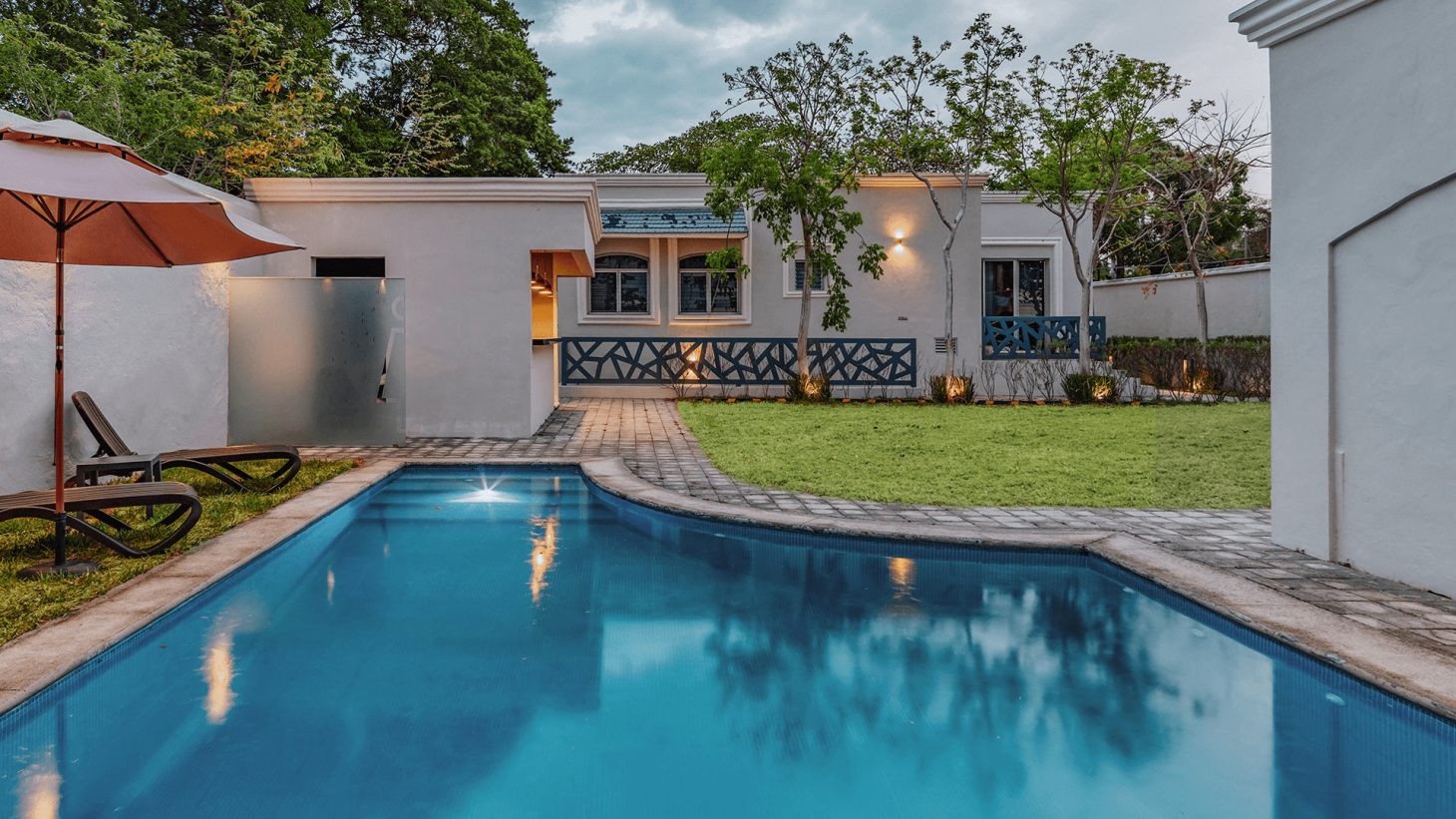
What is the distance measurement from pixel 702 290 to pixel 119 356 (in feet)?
38.4

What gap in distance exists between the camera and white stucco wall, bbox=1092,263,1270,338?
18812 mm

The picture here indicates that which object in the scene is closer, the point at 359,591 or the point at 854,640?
the point at 854,640

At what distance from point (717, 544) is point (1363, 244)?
12.7 ft

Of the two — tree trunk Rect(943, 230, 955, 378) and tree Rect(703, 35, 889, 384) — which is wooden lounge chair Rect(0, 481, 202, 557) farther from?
tree trunk Rect(943, 230, 955, 378)

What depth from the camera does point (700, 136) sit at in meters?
33.1

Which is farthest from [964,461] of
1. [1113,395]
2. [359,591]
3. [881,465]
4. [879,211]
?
[879,211]

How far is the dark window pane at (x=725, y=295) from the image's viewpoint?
17.2m

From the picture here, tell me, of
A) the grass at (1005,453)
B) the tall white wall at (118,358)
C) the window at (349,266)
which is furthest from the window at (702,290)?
the tall white wall at (118,358)

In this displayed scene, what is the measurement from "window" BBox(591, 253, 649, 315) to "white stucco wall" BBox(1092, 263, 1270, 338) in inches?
517

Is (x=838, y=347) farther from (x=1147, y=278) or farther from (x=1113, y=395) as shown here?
(x=1147, y=278)

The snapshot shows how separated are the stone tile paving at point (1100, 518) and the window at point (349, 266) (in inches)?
85.7

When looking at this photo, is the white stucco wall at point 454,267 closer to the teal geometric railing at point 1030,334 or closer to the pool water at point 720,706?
the pool water at point 720,706

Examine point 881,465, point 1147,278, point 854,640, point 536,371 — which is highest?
point 1147,278

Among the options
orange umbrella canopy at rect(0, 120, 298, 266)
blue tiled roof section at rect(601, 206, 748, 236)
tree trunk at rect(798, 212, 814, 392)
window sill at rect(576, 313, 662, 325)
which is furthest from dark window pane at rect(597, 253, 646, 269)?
orange umbrella canopy at rect(0, 120, 298, 266)
